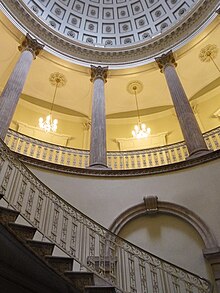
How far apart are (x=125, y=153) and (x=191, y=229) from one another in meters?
3.40

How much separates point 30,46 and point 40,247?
895 centimetres

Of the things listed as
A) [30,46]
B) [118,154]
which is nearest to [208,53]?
[118,154]

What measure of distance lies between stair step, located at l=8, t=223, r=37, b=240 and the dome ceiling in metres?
12.6

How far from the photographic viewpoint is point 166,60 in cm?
1128

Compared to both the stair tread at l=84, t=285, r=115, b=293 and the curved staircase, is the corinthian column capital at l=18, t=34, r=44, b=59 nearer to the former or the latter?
the curved staircase

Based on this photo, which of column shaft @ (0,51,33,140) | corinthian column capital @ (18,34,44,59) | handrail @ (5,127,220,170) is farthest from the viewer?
corinthian column capital @ (18,34,44,59)

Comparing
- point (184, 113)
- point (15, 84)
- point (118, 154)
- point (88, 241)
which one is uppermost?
point (15, 84)

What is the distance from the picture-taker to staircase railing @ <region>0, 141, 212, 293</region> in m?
4.77

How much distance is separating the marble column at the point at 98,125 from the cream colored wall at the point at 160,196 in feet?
2.39

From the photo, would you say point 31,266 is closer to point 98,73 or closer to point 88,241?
point 88,241

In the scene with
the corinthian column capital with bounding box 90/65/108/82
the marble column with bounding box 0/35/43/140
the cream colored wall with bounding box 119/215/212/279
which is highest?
the corinthian column capital with bounding box 90/65/108/82

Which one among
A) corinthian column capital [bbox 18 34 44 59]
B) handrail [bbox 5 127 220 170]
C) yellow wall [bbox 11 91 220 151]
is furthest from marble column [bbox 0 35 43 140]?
yellow wall [bbox 11 91 220 151]

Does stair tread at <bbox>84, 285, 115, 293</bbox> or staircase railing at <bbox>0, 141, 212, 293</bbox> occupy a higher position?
staircase railing at <bbox>0, 141, 212, 293</bbox>

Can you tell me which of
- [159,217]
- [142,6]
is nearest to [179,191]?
[159,217]
